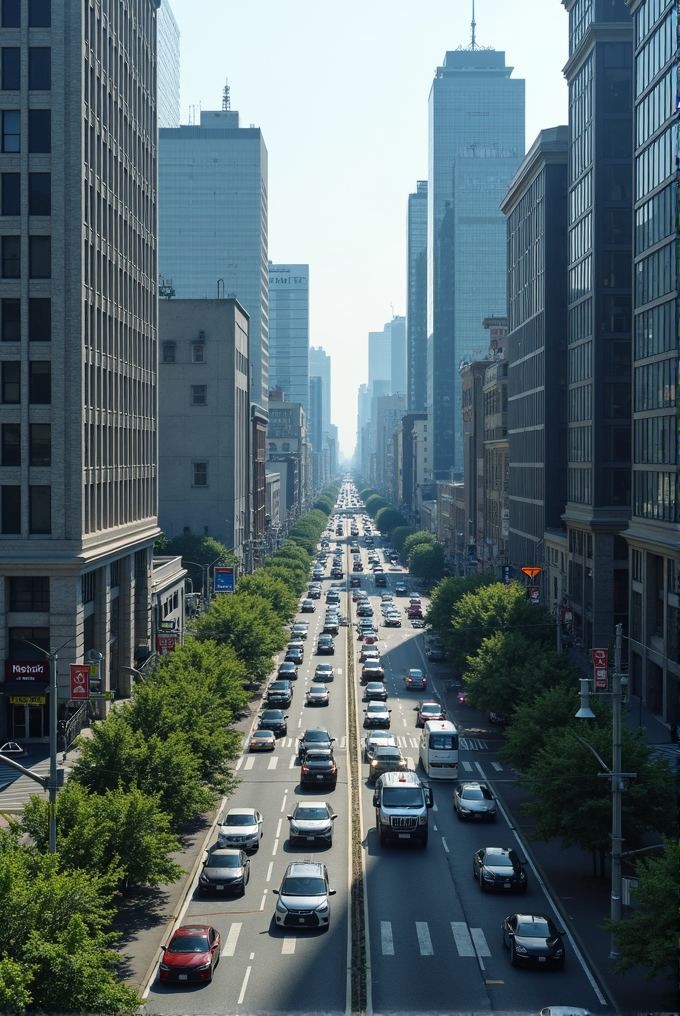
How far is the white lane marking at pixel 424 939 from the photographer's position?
104 feet

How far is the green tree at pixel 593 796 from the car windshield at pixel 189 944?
13206 millimetres

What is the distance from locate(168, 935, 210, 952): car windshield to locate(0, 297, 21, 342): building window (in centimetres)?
3807

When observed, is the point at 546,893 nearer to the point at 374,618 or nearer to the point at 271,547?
the point at 374,618

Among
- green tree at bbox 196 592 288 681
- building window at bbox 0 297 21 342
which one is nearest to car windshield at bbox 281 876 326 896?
green tree at bbox 196 592 288 681

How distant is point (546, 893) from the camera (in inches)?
1480

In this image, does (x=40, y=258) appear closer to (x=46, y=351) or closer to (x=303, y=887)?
(x=46, y=351)

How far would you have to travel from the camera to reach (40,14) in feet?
192

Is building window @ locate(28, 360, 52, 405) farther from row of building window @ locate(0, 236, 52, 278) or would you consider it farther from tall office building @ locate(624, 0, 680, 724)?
tall office building @ locate(624, 0, 680, 724)

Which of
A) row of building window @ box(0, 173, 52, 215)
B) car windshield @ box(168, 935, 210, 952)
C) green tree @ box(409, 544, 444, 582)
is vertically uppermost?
row of building window @ box(0, 173, 52, 215)

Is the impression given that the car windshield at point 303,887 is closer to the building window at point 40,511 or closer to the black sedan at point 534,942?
the black sedan at point 534,942

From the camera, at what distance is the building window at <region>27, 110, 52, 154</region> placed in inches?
2314

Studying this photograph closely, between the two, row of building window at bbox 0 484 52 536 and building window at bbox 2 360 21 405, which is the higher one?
building window at bbox 2 360 21 405

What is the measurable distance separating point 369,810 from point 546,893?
12.4 metres

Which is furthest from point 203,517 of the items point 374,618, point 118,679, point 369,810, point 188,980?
point 188,980
